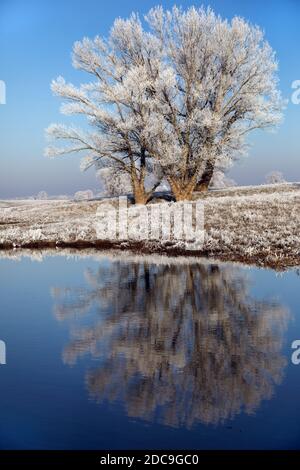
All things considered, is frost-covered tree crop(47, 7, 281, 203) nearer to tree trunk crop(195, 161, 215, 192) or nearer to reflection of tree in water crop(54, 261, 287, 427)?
tree trunk crop(195, 161, 215, 192)

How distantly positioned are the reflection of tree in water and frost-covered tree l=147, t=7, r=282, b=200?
24.0 meters

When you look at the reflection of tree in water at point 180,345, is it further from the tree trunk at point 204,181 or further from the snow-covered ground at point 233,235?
the tree trunk at point 204,181

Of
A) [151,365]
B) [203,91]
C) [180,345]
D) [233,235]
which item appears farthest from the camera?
[203,91]

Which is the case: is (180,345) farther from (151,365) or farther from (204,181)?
(204,181)

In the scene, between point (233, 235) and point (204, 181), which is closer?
point (233, 235)

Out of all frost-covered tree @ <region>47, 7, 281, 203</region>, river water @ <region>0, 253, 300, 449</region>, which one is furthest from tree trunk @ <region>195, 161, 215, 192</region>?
river water @ <region>0, 253, 300, 449</region>

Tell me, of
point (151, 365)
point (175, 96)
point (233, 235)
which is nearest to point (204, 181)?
point (175, 96)

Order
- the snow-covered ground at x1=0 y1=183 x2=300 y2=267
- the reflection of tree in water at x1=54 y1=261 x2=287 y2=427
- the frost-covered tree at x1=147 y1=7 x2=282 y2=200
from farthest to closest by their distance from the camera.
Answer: the frost-covered tree at x1=147 y1=7 x2=282 y2=200 → the snow-covered ground at x1=0 y1=183 x2=300 y2=267 → the reflection of tree in water at x1=54 y1=261 x2=287 y2=427

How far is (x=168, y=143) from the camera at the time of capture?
36.1 metres

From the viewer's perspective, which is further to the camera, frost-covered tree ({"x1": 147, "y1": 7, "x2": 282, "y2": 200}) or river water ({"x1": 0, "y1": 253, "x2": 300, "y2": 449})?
frost-covered tree ({"x1": 147, "y1": 7, "x2": 282, "y2": 200})

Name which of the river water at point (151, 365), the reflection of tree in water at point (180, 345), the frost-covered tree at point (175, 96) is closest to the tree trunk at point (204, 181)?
the frost-covered tree at point (175, 96)

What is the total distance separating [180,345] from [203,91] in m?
30.7

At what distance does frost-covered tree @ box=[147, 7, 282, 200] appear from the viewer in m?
35.4

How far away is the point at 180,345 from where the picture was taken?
790 cm
